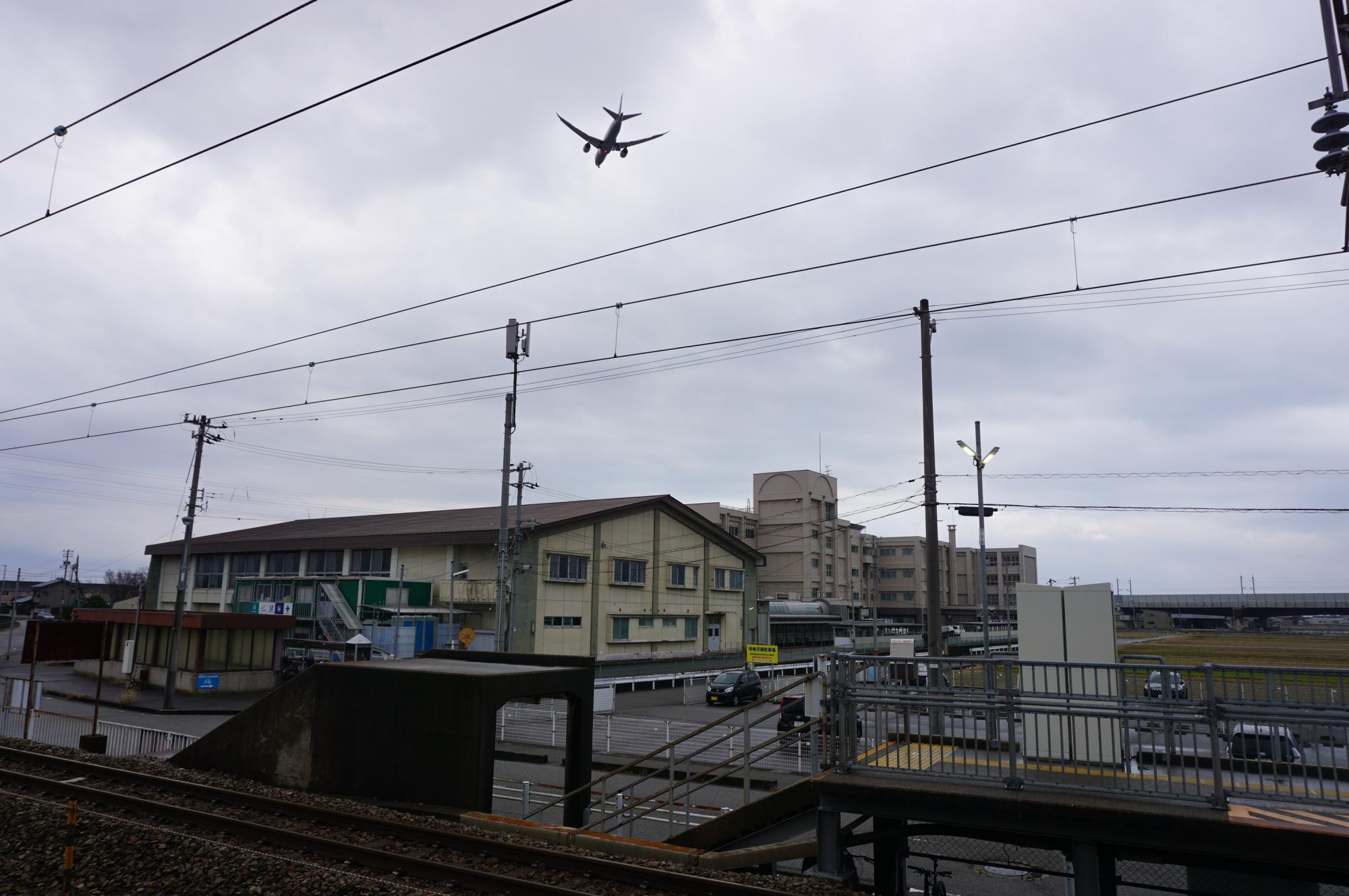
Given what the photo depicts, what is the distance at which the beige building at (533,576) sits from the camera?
4472cm

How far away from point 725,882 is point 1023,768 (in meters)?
3.31

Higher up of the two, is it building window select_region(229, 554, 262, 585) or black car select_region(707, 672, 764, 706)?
building window select_region(229, 554, 262, 585)

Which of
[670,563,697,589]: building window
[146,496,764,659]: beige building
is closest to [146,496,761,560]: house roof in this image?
[146,496,764,659]: beige building

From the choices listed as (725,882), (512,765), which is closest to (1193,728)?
(725,882)

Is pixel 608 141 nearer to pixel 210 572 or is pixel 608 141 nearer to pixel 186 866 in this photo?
pixel 186 866

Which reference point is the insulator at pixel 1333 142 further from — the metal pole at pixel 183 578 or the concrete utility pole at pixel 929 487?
the metal pole at pixel 183 578

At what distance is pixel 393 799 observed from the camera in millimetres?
12406

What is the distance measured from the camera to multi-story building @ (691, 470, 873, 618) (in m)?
83.9

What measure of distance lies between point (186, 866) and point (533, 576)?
3466 cm

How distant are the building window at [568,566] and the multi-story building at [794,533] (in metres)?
36.6

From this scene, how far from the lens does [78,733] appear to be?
2105 cm

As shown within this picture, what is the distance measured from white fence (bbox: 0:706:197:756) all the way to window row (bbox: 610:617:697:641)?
99.7 feet

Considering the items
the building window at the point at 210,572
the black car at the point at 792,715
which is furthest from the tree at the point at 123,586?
the black car at the point at 792,715

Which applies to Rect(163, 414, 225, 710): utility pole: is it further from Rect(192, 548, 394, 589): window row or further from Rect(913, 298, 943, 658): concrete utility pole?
Rect(913, 298, 943, 658): concrete utility pole
